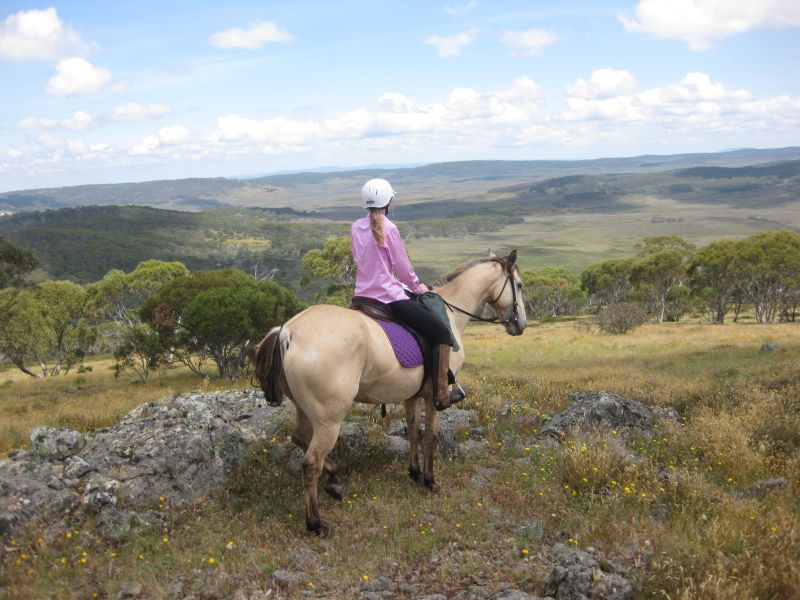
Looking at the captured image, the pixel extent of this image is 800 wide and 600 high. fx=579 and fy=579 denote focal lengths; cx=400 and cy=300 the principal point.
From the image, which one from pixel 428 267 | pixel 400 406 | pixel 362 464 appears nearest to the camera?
pixel 362 464

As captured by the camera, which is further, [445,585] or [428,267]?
[428,267]

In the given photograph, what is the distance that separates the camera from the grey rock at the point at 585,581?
470 centimetres

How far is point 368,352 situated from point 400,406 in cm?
453

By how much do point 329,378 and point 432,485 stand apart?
229 centimetres

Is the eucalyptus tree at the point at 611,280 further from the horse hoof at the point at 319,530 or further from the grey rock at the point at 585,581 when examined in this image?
the grey rock at the point at 585,581

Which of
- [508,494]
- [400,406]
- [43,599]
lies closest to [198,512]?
[43,599]

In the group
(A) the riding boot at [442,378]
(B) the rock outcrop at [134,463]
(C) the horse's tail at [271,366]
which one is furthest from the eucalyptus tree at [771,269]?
(C) the horse's tail at [271,366]

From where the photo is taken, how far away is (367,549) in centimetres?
593

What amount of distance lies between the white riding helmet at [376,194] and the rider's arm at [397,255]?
0.29 meters

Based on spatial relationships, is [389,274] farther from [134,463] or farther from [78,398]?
[78,398]

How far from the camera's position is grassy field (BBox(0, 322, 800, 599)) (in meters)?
5.11

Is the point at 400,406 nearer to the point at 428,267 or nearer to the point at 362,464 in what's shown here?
the point at 362,464

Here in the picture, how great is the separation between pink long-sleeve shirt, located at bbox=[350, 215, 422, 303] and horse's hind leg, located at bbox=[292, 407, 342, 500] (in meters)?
1.73

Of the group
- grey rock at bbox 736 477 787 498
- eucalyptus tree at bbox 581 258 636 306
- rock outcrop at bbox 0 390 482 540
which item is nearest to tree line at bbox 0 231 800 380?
eucalyptus tree at bbox 581 258 636 306
